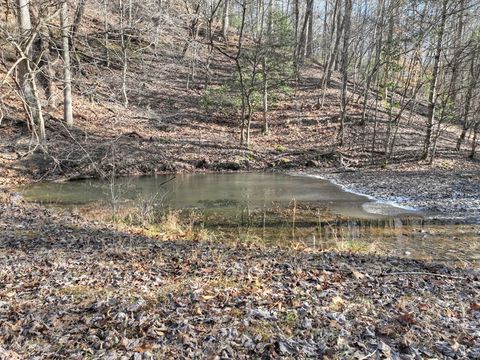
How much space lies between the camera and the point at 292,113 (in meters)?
32.5

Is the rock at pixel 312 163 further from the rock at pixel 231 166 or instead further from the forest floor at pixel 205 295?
the forest floor at pixel 205 295

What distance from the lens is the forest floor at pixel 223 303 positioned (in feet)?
15.2

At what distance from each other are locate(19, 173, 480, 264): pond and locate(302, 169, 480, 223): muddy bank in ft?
2.63

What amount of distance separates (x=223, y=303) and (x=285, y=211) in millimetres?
8548

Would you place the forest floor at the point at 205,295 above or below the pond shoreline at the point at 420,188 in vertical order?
above

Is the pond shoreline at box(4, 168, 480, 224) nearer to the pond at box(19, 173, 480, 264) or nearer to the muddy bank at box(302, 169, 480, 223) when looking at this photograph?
the muddy bank at box(302, 169, 480, 223)

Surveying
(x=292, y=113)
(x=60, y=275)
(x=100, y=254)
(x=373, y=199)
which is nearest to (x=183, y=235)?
(x=100, y=254)

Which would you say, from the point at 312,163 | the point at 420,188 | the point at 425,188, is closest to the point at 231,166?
the point at 312,163

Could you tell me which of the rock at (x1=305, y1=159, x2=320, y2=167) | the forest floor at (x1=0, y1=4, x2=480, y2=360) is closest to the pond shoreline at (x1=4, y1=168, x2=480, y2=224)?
the forest floor at (x1=0, y1=4, x2=480, y2=360)

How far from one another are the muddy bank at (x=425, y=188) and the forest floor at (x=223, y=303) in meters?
6.10

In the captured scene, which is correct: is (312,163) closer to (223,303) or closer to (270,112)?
(270,112)

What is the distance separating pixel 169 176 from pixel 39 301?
16278mm

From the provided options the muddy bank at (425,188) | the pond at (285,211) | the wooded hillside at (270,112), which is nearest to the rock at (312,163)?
the wooded hillside at (270,112)

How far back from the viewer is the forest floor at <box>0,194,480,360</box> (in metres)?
4.63
